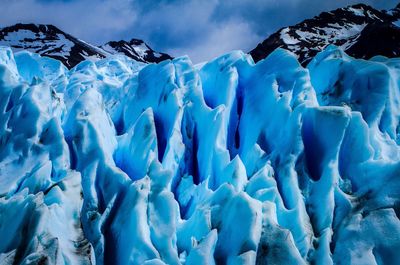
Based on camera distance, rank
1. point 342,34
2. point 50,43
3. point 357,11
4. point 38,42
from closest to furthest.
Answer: point 38,42
point 50,43
point 342,34
point 357,11

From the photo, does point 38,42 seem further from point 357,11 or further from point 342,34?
point 357,11

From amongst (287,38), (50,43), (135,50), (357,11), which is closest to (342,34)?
(287,38)

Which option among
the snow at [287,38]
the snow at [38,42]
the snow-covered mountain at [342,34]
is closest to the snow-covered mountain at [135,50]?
the snow at [38,42]

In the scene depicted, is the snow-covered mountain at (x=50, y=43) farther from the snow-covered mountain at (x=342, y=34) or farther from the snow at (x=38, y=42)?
the snow-covered mountain at (x=342, y=34)

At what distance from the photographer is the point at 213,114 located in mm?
11086

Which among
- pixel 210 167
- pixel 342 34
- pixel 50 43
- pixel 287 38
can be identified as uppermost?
pixel 50 43

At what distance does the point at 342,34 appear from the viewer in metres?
55.0

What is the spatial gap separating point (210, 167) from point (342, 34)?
166ft

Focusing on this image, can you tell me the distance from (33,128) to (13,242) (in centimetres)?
346

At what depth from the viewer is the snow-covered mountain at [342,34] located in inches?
1396

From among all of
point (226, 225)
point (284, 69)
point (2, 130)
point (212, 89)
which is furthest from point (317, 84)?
point (2, 130)

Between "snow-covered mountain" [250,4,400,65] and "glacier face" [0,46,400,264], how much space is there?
25.2 meters

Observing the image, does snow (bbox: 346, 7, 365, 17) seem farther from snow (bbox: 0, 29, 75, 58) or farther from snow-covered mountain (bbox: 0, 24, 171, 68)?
snow (bbox: 0, 29, 75, 58)

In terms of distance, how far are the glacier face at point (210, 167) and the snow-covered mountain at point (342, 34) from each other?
25.2 meters
